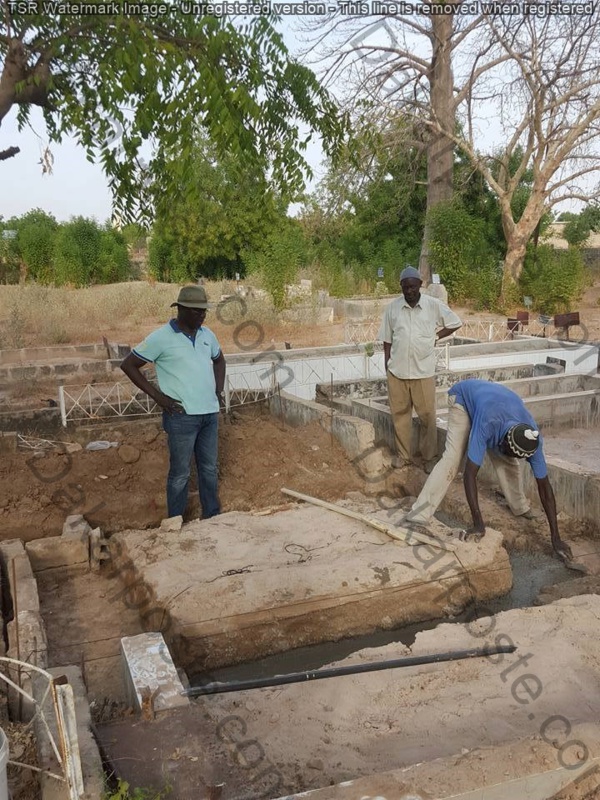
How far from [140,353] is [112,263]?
29.3 m

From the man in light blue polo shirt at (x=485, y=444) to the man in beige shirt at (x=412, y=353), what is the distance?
1402 mm

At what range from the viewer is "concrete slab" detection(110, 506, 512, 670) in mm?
3957

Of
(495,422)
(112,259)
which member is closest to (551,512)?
(495,422)

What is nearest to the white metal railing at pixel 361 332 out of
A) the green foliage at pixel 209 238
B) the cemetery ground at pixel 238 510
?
the cemetery ground at pixel 238 510

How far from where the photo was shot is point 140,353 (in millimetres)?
4867

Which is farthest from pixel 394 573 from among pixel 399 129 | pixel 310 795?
pixel 399 129

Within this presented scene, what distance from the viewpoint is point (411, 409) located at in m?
6.61

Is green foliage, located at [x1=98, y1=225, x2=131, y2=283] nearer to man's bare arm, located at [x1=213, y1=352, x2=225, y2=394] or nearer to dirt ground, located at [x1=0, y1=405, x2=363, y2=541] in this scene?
dirt ground, located at [x1=0, y1=405, x2=363, y2=541]

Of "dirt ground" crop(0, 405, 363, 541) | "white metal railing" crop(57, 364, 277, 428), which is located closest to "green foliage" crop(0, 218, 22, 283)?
"white metal railing" crop(57, 364, 277, 428)

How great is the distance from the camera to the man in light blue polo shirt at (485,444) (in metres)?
4.36

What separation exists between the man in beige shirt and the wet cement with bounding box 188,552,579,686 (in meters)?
1.84

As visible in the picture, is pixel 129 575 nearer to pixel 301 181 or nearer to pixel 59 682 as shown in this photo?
pixel 59 682

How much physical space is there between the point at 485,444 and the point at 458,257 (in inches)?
690

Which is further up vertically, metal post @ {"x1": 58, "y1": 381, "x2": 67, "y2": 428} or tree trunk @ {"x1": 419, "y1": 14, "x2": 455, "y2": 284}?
tree trunk @ {"x1": 419, "y1": 14, "x2": 455, "y2": 284}
